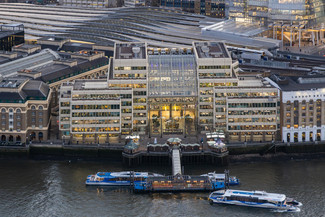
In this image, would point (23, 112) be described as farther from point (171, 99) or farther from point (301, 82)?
point (301, 82)

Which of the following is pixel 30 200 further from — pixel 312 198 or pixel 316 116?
pixel 316 116

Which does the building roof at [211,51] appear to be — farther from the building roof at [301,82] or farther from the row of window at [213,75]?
the building roof at [301,82]

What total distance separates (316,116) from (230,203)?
124 ft

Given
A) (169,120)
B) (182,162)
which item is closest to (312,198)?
(182,162)

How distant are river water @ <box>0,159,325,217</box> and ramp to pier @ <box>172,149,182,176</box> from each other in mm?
2437

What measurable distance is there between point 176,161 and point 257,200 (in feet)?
71.6

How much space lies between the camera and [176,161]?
168 meters

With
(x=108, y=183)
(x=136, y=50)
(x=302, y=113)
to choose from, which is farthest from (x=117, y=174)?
(x=302, y=113)

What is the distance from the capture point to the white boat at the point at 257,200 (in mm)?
149625

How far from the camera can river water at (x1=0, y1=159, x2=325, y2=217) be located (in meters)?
148

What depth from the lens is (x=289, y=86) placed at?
183875 mm

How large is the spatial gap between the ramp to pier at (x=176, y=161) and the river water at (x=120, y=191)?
2.44 metres

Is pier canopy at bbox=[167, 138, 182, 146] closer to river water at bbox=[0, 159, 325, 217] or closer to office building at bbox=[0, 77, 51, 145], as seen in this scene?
river water at bbox=[0, 159, 325, 217]

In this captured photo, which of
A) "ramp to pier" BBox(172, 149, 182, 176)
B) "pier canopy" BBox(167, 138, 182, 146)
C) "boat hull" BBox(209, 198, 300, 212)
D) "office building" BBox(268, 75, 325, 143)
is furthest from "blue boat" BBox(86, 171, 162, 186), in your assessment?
"office building" BBox(268, 75, 325, 143)
